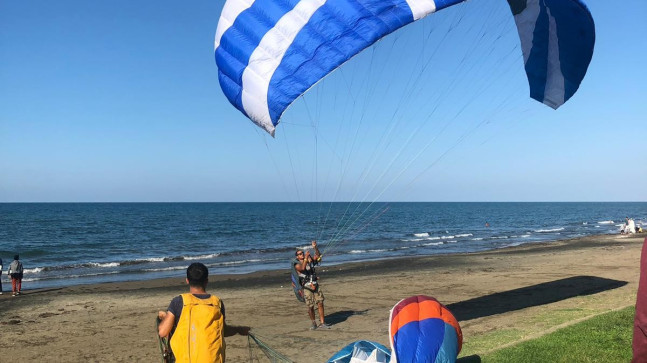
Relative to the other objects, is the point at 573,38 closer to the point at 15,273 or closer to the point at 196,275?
the point at 196,275

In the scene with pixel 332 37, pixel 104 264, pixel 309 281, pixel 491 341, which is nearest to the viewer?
pixel 332 37

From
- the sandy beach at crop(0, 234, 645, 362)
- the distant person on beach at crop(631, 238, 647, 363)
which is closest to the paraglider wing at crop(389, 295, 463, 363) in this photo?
the sandy beach at crop(0, 234, 645, 362)

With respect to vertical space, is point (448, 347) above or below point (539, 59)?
below

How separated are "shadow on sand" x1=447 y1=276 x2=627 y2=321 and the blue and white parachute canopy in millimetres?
4933

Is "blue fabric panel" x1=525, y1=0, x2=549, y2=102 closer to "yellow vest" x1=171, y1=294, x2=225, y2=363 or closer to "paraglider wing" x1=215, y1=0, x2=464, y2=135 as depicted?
"paraglider wing" x1=215, y1=0, x2=464, y2=135

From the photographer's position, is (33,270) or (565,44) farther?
(33,270)

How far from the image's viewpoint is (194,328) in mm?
3768

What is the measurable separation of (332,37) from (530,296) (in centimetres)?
933

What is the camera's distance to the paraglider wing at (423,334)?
5.66 metres

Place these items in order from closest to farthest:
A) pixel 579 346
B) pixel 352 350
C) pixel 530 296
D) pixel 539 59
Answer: pixel 352 350 < pixel 579 346 < pixel 539 59 < pixel 530 296

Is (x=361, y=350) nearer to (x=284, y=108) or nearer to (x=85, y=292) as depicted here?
(x=284, y=108)

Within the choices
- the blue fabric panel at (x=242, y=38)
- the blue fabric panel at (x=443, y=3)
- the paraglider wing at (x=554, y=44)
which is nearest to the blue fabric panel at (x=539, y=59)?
the paraglider wing at (x=554, y=44)

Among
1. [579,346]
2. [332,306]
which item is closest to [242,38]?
[579,346]

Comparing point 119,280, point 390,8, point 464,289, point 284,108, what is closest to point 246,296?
point 464,289
